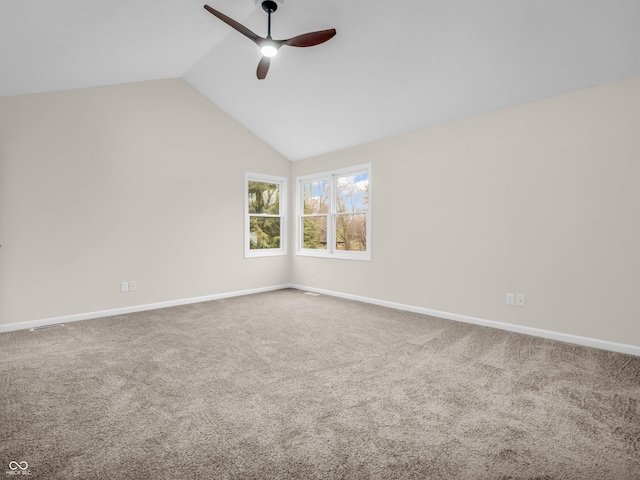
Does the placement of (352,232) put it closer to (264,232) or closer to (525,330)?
(264,232)

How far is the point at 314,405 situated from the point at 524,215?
278 cm

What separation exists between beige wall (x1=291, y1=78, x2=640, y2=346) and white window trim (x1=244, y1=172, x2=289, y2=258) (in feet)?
6.03

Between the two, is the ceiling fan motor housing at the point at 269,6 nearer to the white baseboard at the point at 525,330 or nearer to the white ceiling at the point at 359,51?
the white ceiling at the point at 359,51

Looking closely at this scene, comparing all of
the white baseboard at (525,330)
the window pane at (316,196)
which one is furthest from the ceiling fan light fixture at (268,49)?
the white baseboard at (525,330)

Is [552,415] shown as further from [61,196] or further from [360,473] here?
[61,196]

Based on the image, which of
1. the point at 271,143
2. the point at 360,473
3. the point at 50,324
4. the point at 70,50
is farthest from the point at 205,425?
the point at 271,143

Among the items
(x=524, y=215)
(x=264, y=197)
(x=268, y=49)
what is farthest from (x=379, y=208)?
(x=268, y=49)

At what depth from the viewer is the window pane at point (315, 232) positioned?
18.6 ft

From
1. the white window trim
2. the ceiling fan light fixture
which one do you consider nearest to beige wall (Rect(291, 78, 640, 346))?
the white window trim

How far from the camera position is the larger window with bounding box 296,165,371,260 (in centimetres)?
502

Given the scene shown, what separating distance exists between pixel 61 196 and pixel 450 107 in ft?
14.4

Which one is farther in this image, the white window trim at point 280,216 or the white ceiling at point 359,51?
the white window trim at point 280,216

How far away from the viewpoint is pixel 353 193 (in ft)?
17.0

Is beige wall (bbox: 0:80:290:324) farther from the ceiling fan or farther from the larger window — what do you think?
the ceiling fan
